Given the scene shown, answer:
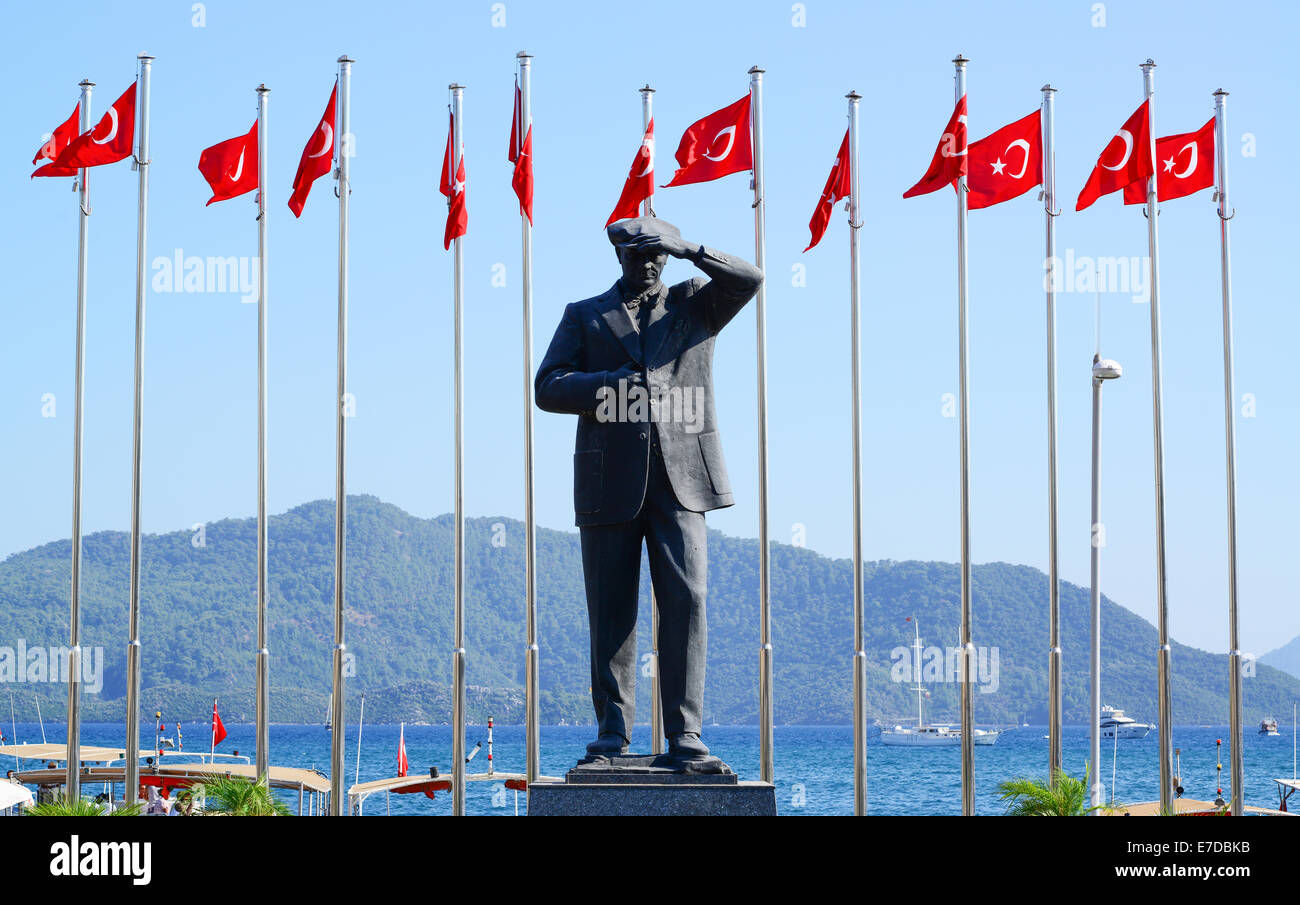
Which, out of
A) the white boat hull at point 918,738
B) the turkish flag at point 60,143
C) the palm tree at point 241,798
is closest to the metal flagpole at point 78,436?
the turkish flag at point 60,143

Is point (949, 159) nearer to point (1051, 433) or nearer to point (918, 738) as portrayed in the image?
point (1051, 433)

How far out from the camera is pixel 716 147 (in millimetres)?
21484

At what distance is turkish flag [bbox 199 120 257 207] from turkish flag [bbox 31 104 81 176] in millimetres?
1795

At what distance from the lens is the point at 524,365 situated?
22.1 meters

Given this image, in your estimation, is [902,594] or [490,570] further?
[490,570]

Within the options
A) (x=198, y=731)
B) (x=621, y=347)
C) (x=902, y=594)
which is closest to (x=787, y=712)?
(x=902, y=594)

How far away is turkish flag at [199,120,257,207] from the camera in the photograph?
22.2 m

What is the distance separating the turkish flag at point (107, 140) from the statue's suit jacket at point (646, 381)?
13.9 meters

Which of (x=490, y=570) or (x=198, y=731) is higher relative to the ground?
(x=490, y=570)

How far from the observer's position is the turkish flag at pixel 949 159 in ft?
70.5

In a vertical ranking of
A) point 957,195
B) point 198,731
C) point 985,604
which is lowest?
point 198,731

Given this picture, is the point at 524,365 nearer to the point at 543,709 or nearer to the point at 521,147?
the point at 521,147
